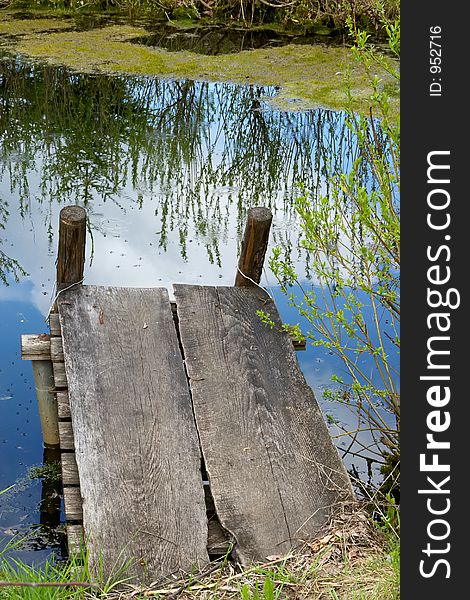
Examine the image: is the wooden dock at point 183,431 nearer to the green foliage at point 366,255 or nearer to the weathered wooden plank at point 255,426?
the weathered wooden plank at point 255,426

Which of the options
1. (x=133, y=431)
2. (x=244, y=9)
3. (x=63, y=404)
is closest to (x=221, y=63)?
(x=244, y=9)

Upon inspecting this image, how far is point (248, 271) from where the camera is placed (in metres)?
4.35

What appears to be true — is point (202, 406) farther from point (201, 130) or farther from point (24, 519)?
point (201, 130)

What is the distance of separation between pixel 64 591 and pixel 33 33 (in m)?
9.03

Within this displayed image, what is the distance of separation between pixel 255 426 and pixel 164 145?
4.46m

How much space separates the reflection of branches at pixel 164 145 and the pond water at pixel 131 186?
0.02 metres

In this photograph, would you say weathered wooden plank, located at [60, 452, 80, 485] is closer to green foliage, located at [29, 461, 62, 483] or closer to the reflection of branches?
green foliage, located at [29, 461, 62, 483]

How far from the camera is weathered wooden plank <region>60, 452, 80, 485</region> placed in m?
3.36

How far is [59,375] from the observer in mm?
3770

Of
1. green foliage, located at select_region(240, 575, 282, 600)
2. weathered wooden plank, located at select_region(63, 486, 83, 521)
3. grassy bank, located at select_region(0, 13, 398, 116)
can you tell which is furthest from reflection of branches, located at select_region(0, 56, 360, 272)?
green foliage, located at select_region(240, 575, 282, 600)

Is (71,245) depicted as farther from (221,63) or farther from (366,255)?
(221,63)

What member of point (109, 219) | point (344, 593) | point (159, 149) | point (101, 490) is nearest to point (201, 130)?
point (159, 149)

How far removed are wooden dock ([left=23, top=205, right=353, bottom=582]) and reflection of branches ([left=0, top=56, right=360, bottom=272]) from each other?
6.33 ft

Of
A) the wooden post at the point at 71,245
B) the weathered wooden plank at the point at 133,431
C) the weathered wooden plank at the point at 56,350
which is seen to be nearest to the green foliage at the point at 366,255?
the weathered wooden plank at the point at 133,431
